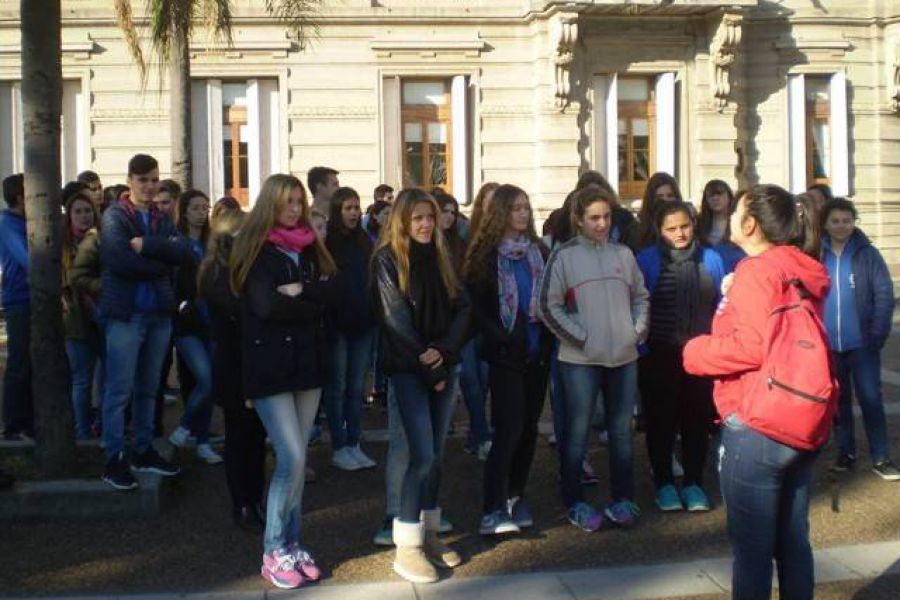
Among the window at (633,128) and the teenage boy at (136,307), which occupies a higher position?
the window at (633,128)

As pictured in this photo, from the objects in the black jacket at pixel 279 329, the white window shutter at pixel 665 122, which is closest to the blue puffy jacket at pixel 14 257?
the black jacket at pixel 279 329

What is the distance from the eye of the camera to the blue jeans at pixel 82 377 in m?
8.27

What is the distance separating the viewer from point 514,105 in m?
21.7

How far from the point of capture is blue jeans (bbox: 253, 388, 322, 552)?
5.68 metres

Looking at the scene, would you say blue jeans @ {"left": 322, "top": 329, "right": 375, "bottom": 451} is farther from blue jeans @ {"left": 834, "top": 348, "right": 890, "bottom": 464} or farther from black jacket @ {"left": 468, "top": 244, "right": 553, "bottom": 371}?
blue jeans @ {"left": 834, "top": 348, "right": 890, "bottom": 464}

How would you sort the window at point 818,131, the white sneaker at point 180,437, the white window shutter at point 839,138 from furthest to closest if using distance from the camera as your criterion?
1. the window at point 818,131
2. the white window shutter at point 839,138
3. the white sneaker at point 180,437

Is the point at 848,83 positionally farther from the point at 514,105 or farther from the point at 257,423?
the point at 257,423

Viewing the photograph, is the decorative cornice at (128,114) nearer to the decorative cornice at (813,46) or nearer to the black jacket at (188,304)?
the decorative cornice at (813,46)

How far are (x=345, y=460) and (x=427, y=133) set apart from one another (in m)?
14.6

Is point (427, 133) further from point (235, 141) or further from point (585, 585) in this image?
point (585, 585)

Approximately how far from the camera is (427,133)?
21.8 meters

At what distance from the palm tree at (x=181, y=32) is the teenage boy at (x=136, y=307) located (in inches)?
65.1

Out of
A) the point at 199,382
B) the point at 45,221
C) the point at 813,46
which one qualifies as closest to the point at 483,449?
the point at 199,382

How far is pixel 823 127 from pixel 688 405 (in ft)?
58.3
